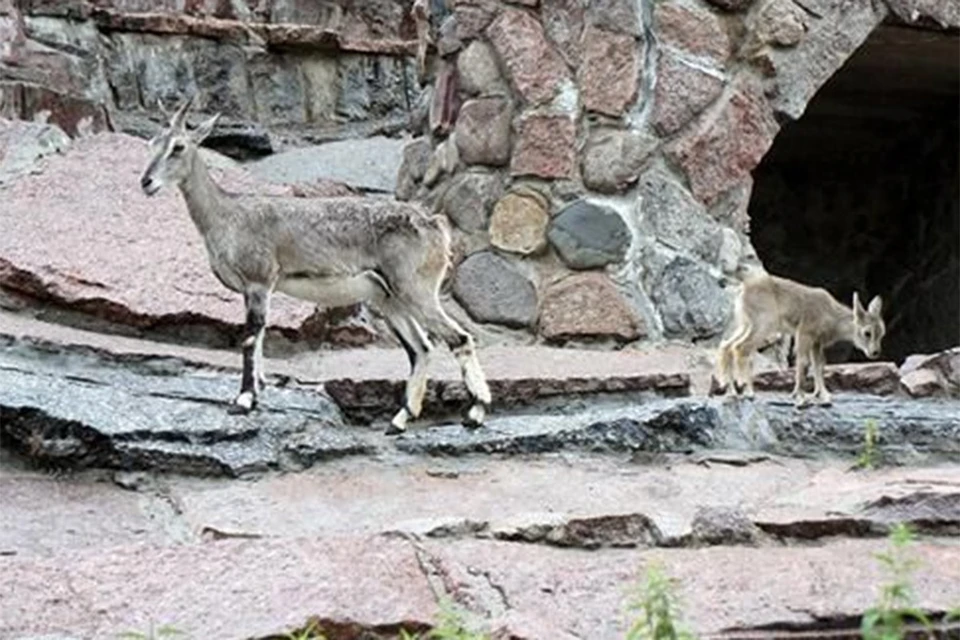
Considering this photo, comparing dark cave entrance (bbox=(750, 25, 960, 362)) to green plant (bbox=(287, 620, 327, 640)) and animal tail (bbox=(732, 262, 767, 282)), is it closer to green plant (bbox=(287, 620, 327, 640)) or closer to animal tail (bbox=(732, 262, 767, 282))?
animal tail (bbox=(732, 262, 767, 282))

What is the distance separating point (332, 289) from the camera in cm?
580

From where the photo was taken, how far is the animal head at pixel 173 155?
5.71 metres

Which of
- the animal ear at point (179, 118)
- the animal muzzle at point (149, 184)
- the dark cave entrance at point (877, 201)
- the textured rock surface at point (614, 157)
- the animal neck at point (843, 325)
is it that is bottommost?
the dark cave entrance at point (877, 201)

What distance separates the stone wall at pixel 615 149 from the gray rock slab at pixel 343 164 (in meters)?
1.56

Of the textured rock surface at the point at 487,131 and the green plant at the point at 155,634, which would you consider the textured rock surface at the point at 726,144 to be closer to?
the textured rock surface at the point at 487,131

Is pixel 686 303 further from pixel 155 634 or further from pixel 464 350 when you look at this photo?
pixel 155 634

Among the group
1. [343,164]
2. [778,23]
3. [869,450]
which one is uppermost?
[778,23]

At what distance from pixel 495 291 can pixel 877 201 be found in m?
4.60

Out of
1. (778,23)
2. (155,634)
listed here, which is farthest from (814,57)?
(155,634)

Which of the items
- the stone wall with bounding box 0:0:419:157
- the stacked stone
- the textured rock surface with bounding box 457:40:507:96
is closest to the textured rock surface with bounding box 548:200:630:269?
the stacked stone

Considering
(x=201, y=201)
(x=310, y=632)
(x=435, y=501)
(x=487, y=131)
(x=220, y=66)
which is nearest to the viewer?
(x=310, y=632)

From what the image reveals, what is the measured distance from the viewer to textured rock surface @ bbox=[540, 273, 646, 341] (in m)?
7.40

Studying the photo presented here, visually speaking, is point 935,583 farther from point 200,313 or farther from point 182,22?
point 182,22

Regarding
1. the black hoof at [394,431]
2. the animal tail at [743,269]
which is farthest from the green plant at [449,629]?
the animal tail at [743,269]
